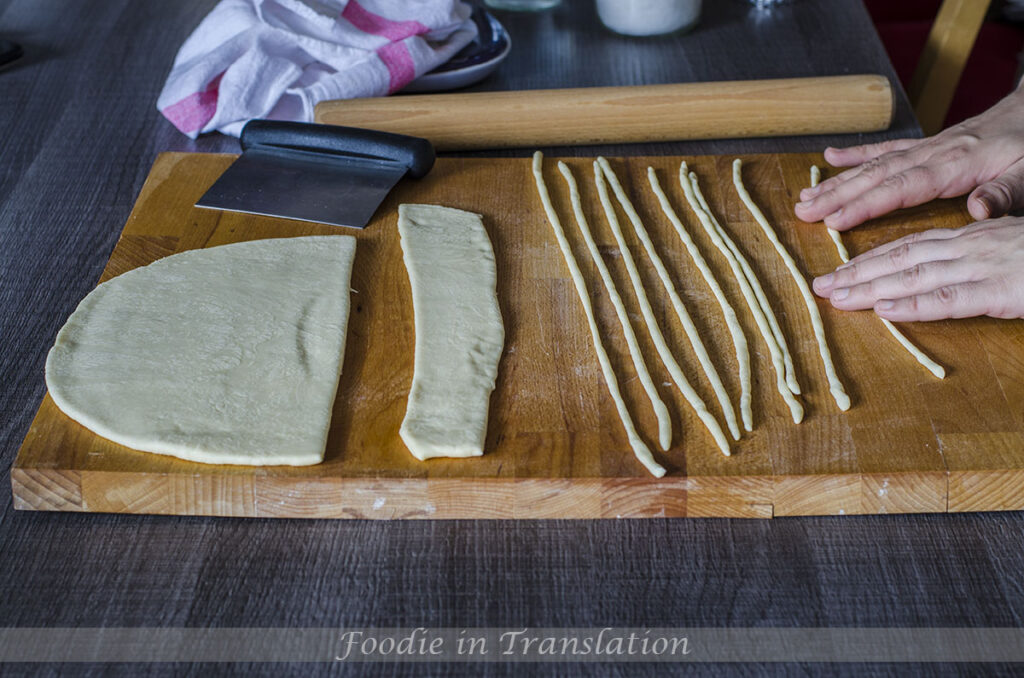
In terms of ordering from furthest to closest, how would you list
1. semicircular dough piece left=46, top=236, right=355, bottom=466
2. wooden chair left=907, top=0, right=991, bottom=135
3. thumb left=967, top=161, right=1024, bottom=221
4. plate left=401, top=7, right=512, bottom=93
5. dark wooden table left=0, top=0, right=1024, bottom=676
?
wooden chair left=907, top=0, right=991, bottom=135, plate left=401, top=7, right=512, bottom=93, thumb left=967, top=161, right=1024, bottom=221, semicircular dough piece left=46, top=236, right=355, bottom=466, dark wooden table left=0, top=0, right=1024, bottom=676

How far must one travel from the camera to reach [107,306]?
41.0 inches

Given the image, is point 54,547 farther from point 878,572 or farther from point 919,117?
point 919,117

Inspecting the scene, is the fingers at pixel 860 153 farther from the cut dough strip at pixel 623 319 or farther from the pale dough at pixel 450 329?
the pale dough at pixel 450 329

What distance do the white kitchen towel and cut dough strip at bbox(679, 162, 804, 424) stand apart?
1.66 ft

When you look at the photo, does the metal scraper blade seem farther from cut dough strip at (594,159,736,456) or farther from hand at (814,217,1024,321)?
hand at (814,217,1024,321)

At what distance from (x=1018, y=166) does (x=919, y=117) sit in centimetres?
61

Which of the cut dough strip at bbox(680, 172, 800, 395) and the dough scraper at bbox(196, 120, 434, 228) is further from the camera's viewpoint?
the dough scraper at bbox(196, 120, 434, 228)

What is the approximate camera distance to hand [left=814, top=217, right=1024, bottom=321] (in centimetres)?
102

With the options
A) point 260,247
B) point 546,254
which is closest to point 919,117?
point 546,254

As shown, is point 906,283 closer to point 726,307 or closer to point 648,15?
point 726,307

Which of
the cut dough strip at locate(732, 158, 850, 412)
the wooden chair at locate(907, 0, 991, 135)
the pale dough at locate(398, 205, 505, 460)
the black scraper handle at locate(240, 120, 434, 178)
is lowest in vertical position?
the wooden chair at locate(907, 0, 991, 135)

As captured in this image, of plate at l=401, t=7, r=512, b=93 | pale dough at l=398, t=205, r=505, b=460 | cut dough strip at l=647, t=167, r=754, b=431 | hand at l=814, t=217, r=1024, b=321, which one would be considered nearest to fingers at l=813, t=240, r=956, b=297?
hand at l=814, t=217, r=1024, b=321

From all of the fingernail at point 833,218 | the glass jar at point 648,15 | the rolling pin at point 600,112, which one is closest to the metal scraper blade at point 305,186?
the rolling pin at point 600,112

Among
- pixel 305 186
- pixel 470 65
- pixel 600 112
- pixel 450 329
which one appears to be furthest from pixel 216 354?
pixel 470 65
